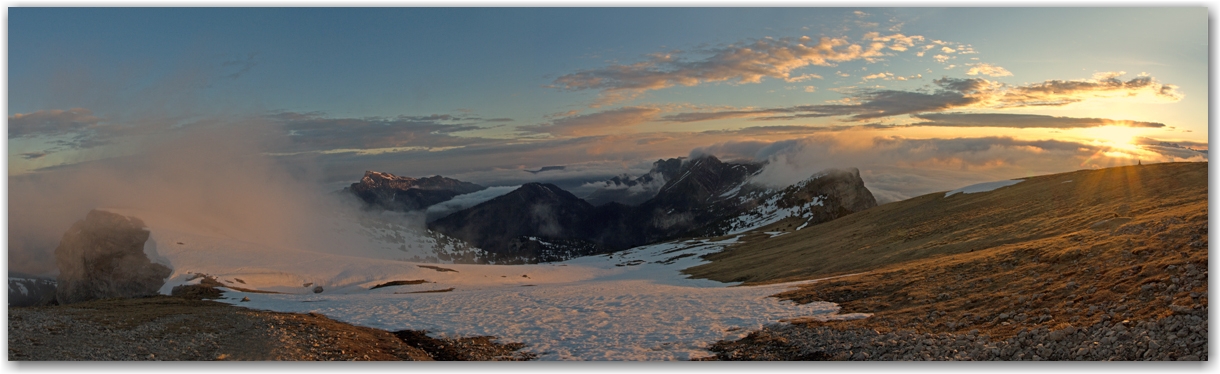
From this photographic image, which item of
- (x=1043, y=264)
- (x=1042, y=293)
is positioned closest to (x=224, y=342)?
(x=1042, y=293)

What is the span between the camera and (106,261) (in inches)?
3565

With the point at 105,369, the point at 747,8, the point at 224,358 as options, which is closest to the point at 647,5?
the point at 747,8

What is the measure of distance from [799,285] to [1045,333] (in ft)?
72.3

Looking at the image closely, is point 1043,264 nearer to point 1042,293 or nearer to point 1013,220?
point 1042,293

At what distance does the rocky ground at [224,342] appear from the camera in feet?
74.5

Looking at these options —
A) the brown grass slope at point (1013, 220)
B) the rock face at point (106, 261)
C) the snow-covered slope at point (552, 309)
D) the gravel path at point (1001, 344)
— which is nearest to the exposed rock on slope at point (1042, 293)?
the gravel path at point (1001, 344)

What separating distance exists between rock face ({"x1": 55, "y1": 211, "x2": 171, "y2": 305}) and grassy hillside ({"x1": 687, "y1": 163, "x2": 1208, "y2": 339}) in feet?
243

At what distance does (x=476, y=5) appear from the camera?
88.0 feet

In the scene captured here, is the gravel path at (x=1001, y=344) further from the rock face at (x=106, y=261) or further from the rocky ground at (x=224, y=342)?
the rock face at (x=106, y=261)

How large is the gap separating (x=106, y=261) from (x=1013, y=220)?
113 metres

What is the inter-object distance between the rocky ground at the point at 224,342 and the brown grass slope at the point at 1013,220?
30742 mm

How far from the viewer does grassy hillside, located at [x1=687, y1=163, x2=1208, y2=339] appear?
21.8 metres

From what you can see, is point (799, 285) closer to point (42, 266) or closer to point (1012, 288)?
point (1012, 288)

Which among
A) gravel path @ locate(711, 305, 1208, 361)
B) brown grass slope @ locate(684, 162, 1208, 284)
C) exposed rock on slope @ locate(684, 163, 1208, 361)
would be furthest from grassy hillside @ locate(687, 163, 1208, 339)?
gravel path @ locate(711, 305, 1208, 361)
